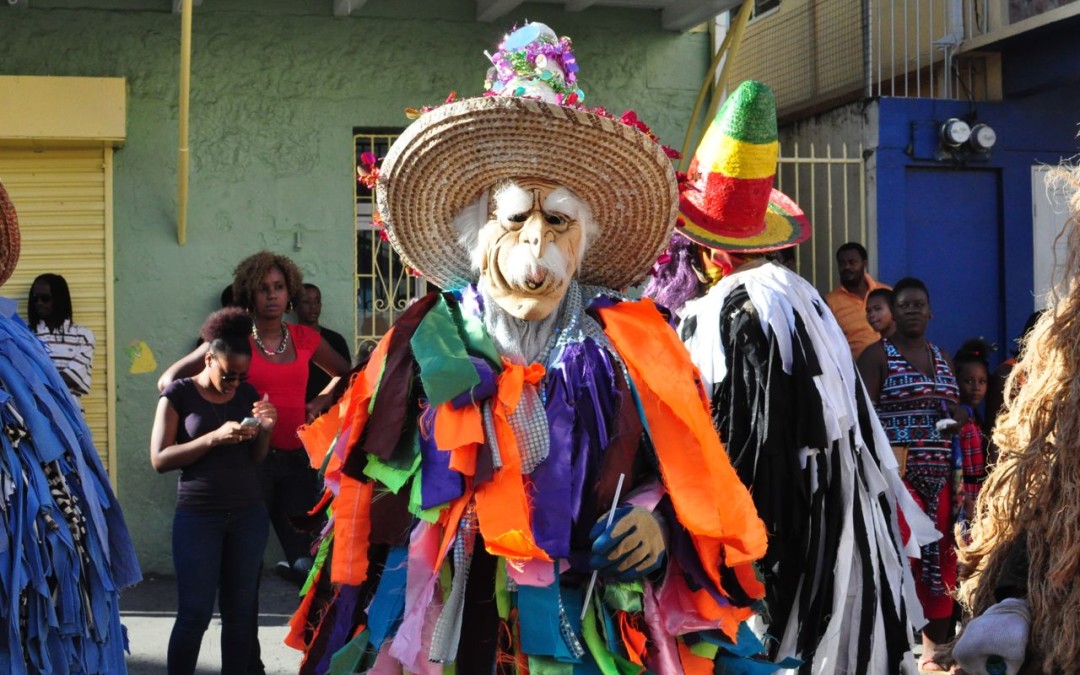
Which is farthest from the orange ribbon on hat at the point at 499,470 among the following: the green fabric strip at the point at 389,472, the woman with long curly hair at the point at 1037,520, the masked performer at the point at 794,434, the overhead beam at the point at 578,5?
the overhead beam at the point at 578,5

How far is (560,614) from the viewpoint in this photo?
Answer: 352 centimetres

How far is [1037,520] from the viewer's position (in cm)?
381

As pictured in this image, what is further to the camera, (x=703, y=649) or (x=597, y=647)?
(x=703, y=649)

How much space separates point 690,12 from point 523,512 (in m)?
6.45

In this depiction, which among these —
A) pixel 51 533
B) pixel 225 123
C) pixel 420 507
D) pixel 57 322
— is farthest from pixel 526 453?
pixel 225 123

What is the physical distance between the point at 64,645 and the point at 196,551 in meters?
1.50

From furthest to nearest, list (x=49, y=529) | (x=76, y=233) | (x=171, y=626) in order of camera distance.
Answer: (x=76, y=233)
(x=171, y=626)
(x=49, y=529)

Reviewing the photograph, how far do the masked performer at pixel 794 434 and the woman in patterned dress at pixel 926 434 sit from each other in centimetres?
194

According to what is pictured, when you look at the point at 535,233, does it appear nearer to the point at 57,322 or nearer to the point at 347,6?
the point at 57,322

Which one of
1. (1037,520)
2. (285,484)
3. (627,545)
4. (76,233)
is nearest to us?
(627,545)

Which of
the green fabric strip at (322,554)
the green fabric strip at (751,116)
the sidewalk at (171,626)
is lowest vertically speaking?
the sidewalk at (171,626)

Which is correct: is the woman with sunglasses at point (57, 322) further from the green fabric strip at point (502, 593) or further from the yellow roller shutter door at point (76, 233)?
the green fabric strip at point (502, 593)

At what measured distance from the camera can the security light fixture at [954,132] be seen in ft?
34.5

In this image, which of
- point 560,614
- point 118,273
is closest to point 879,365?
point 560,614
